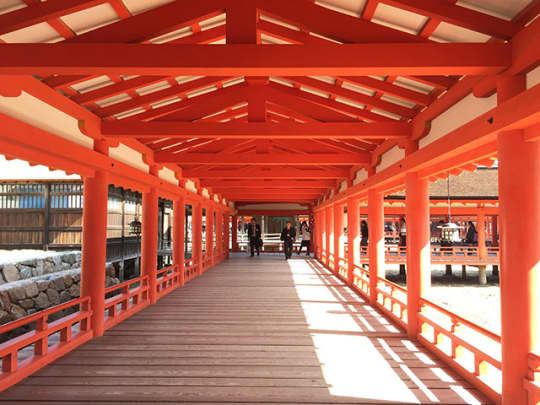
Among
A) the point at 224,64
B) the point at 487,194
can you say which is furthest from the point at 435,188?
the point at 224,64

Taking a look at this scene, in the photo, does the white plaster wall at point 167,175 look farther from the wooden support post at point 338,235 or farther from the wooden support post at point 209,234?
the wooden support post at point 338,235

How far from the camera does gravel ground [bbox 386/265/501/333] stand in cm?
1322

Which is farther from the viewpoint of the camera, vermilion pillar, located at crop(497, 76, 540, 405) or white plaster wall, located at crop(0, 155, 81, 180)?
white plaster wall, located at crop(0, 155, 81, 180)

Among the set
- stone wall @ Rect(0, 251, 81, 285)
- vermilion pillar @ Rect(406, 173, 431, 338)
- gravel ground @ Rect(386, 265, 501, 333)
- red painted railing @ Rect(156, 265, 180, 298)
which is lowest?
gravel ground @ Rect(386, 265, 501, 333)

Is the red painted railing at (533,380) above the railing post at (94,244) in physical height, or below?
below

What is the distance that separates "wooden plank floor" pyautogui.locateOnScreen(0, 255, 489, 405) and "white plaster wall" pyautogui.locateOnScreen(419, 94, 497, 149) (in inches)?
102

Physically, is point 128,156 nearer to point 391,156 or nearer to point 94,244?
point 94,244

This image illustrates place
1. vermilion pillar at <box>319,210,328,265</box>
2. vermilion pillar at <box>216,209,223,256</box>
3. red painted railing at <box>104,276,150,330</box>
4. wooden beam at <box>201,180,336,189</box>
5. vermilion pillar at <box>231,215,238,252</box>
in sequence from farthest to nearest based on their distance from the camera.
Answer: vermilion pillar at <box>231,215,238,252</box>, vermilion pillar at <box>216,209,223,256</box>, vermilion pillar at <box>319,210,328,265</box>, wooden beam at <box>201,180,336,189</box>, red painted railing at <box>104,276,150,330</box>

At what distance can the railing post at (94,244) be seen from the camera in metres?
4.90

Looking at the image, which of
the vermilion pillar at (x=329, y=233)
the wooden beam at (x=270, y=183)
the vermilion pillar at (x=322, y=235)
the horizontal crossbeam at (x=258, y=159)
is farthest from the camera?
the vermilion pillar at (x=322, y=235)

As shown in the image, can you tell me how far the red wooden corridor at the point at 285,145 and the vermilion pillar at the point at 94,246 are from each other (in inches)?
1.1

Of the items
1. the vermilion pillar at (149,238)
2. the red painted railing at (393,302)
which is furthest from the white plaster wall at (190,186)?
the red painted railing at (393,302)

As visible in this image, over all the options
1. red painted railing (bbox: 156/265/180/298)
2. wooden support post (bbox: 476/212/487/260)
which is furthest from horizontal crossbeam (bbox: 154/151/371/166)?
wooden support post (bbox: 476/212/487/260)

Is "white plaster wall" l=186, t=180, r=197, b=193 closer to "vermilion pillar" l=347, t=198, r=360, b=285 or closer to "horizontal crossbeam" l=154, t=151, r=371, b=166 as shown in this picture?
"horizontal crossbeam" l=154, t=151, r=371, b=166
